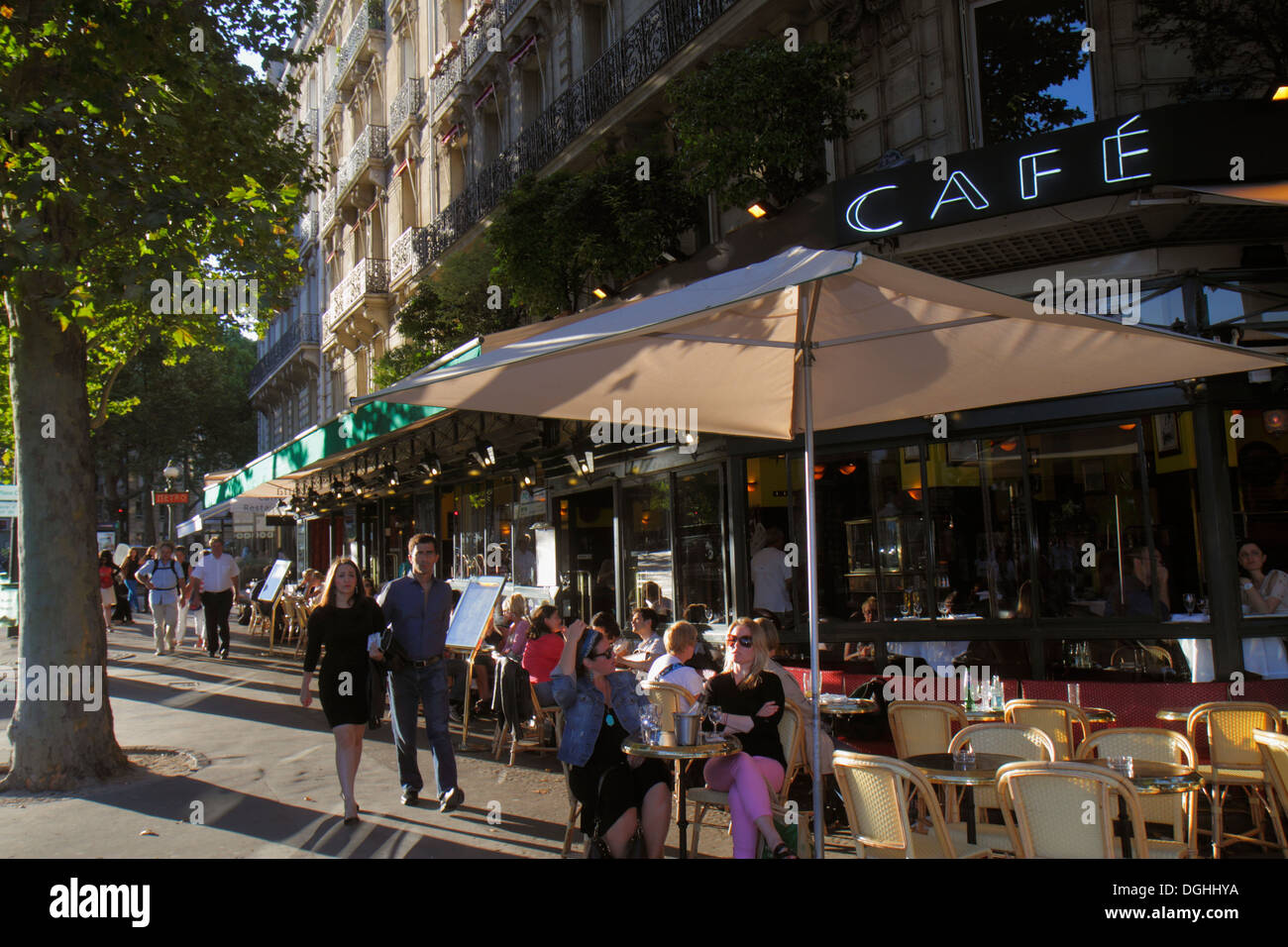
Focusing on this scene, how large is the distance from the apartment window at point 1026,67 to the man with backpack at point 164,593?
13885mm

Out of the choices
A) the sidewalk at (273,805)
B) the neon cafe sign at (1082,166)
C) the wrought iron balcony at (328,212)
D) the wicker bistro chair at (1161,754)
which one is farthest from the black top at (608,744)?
the wrought iron balcony at (328,212)

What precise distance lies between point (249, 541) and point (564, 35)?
1401 inches

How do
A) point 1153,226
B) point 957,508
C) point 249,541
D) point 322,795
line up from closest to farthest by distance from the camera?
point 322,795, point 1153,226, point 957,508, point 249,541

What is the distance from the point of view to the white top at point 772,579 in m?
11.1

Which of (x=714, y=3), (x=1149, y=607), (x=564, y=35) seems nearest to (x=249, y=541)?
(x=564, y=35)

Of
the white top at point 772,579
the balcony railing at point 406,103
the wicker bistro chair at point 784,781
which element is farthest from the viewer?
the balcony railing at point 406,103

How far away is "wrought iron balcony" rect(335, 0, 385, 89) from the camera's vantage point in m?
29.2

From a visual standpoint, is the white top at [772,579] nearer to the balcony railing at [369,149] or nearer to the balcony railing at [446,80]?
the balcony railing at [446,80]

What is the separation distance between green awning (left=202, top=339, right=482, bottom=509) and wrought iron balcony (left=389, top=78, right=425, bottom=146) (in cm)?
1119

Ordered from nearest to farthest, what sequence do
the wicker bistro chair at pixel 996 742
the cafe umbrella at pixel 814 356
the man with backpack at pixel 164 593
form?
the cafe umbrella at pixel 814 356 < the wicker bistro chair at pixel 996 742 < the man with backpack at pixel 164 593

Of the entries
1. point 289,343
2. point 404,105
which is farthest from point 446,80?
point 289,343

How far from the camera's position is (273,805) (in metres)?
7.04
